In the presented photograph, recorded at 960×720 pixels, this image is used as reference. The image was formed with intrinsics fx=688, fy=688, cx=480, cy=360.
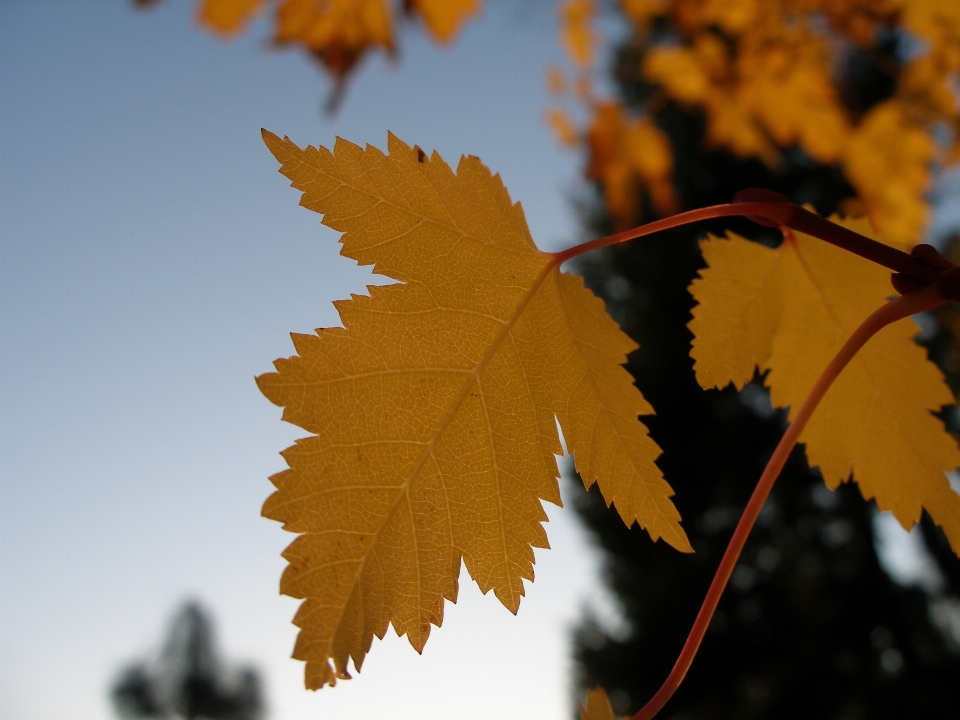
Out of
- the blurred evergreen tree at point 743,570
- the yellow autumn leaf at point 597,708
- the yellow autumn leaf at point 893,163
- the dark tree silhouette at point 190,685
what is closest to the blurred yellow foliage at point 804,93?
the yellow autumn leaf at point 893,163

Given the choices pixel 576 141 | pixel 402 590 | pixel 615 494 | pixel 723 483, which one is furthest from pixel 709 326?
pixel 723 483

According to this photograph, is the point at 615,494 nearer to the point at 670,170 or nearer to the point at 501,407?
the point at 501,407

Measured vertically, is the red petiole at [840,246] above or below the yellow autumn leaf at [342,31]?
below

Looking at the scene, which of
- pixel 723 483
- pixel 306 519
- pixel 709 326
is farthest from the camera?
pixel 723 483

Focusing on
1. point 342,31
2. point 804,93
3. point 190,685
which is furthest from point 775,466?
point 190,685

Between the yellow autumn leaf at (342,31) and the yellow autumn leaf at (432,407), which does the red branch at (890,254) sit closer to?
the yellow autumn leaf at (432,407)

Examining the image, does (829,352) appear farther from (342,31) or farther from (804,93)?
(804,93)

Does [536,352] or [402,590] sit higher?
[536,352]
